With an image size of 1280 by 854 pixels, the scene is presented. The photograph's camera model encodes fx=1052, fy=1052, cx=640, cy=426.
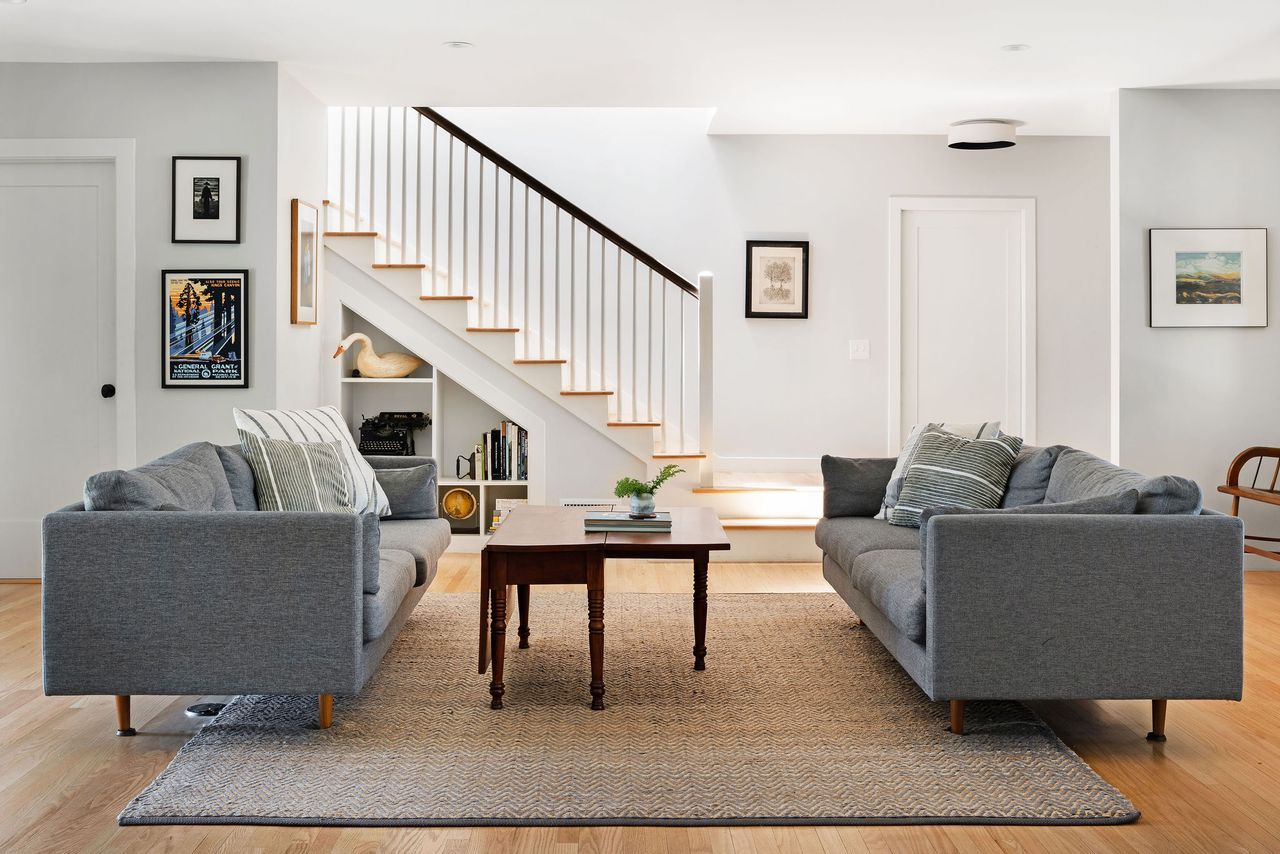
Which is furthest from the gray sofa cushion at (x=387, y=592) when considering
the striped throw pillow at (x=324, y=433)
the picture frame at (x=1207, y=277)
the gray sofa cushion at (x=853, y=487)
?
the picture frame at (x=1207, y=277)

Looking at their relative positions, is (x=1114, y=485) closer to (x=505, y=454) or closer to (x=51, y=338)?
(x=505, y=454)

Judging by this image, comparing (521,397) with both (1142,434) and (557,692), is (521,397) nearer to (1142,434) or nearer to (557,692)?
(557,692)

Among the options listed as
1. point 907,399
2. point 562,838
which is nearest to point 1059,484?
point 562,838

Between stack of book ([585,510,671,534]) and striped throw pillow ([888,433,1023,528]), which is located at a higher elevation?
striped throw pillow ([888,433,1023,528])

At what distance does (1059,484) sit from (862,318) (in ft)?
12.3

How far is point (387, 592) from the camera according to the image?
3.27 metres

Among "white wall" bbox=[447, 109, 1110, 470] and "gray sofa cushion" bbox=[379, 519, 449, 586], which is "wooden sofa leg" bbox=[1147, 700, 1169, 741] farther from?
"white wall" bbox=[447, 109, 1110, 470]

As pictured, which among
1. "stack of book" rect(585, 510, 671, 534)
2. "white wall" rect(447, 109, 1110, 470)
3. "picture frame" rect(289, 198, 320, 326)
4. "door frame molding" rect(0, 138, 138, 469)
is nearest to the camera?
"stack of book" rect(585, 510, 671, 534)

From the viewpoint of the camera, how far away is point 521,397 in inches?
246

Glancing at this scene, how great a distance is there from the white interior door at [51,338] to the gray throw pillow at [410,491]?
1805 mm

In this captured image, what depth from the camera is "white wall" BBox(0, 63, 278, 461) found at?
17.3 ft

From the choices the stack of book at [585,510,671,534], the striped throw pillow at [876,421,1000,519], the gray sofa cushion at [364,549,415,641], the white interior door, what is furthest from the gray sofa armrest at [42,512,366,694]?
the white interior door

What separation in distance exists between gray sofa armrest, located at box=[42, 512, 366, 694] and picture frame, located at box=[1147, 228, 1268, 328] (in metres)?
4.67

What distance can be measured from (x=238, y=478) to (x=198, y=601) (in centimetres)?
89
